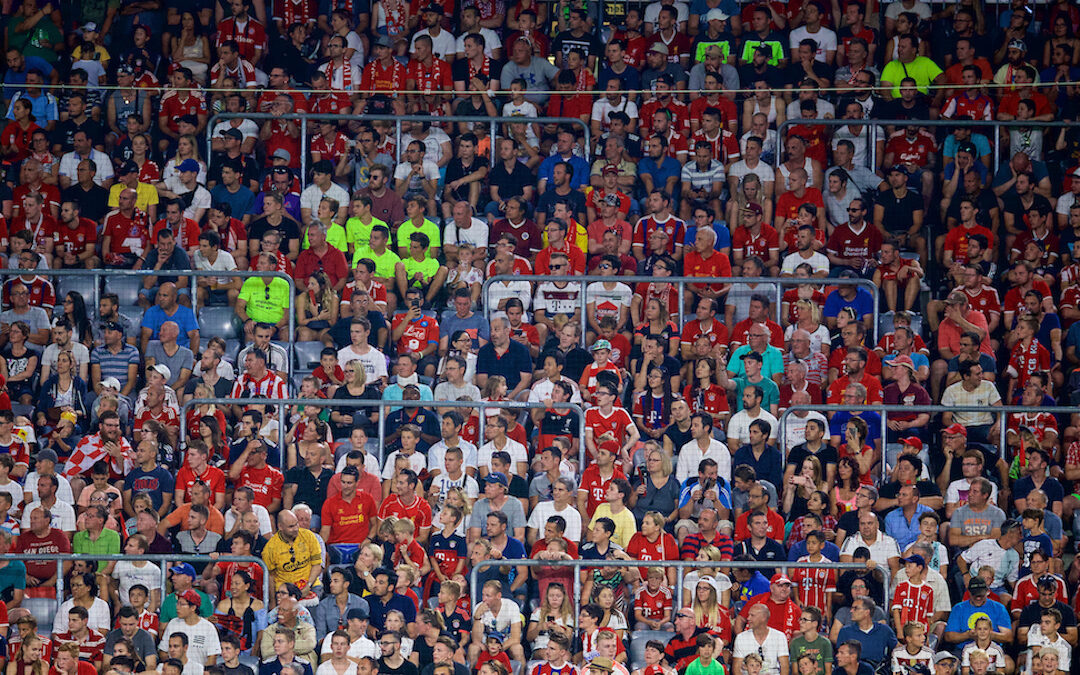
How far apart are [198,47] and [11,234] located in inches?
104

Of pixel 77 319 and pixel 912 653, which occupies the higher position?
pixel 77 319

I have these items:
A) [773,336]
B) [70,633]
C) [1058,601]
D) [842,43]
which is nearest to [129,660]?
[70,633]

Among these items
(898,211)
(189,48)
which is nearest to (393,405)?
(898,211)

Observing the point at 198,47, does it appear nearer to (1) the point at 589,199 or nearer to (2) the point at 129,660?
(1) the point at 589,199

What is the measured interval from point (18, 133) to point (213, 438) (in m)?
4.15

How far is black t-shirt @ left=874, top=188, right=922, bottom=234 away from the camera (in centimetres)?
1405

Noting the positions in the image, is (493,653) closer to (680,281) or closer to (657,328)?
(657,328)

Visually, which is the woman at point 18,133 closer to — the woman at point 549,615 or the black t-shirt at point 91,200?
the black t-shirt at point 91,200

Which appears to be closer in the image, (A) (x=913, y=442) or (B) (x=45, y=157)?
(A) (x=913, y=442)

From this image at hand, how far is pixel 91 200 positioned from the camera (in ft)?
46.7

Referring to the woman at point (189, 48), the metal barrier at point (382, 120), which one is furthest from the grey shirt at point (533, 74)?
the woman at point (189, 48)

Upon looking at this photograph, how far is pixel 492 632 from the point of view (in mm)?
11031

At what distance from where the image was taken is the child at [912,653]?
10945 millimetres

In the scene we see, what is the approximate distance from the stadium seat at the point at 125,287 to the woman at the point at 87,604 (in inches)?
114
